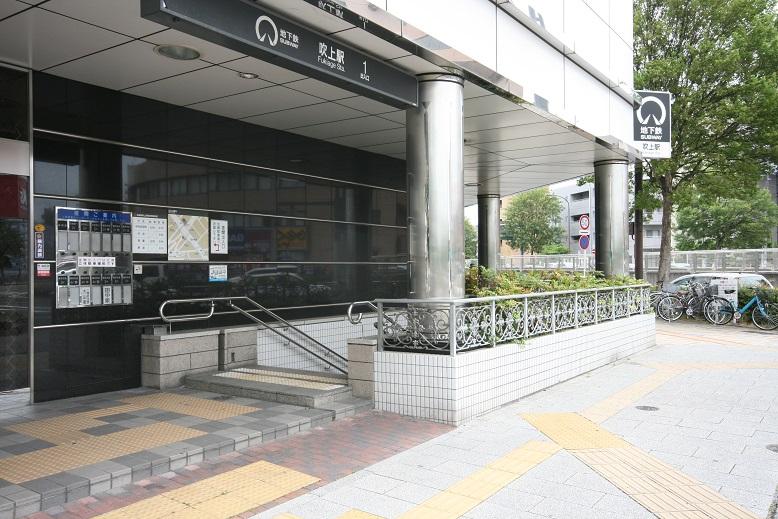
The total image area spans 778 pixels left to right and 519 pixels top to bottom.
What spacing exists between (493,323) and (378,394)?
1608 mm

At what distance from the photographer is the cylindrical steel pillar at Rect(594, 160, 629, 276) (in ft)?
45.5

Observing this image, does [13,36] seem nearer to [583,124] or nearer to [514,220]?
[583,124]

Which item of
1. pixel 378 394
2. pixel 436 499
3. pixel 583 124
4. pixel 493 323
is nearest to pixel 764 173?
pixel 583 124

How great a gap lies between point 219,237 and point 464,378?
4.67 metres

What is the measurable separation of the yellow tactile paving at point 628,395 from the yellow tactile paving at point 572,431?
27cm

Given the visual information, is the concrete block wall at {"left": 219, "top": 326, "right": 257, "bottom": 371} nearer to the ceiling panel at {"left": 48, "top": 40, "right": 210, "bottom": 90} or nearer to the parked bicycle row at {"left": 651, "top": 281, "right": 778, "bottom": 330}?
the ceiling panel at {"left": 48, "top": 40, "right": 210, "bottom": 90}

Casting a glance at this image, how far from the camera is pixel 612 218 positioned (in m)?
13.9

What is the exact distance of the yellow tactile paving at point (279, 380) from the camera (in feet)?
24.4

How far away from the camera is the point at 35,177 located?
7.29 m

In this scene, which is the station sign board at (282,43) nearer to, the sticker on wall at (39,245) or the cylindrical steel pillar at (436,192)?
Result: the cylindrical steel pillar at (436,192)

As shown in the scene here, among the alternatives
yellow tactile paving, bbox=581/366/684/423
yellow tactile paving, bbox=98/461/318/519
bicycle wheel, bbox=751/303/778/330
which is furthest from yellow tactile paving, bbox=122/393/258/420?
bicycle wheel, bbox=751/303/778/330

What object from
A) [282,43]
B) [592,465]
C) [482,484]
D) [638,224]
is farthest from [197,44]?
A: [638,224]

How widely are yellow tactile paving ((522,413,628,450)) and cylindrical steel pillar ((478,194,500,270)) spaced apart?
1371cm

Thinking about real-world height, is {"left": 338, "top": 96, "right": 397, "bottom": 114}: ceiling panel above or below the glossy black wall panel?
above
